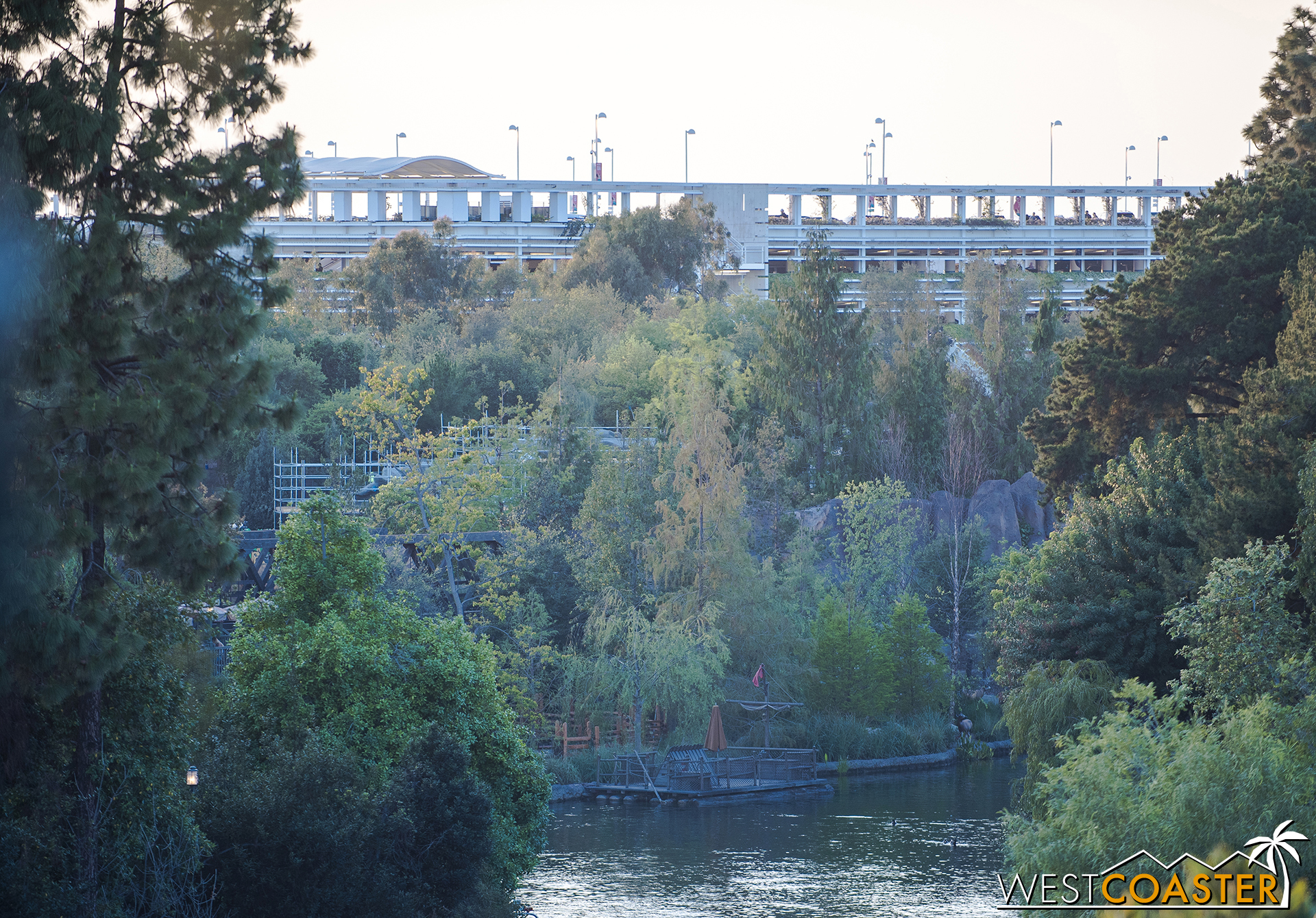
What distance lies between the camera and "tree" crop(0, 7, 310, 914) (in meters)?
12.6

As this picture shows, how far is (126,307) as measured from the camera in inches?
535

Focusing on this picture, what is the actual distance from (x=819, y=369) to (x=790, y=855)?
2302 cm

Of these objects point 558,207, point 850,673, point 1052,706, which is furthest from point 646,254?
point 1052,706

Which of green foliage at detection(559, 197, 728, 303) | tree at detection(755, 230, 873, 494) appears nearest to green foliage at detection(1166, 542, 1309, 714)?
tree at detection(755, 230, 873, 494)

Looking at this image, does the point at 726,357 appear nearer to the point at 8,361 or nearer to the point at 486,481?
the point at 486,481

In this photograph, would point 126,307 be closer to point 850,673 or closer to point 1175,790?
point 1175,790

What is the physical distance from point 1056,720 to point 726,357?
Result: 31.9 metres

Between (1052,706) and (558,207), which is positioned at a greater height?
(558,207)

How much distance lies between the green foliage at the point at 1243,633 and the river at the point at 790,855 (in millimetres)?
6408

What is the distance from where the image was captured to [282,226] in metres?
73.8

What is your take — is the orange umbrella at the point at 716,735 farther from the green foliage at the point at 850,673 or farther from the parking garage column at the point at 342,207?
the parking garage column at the point at 342,207

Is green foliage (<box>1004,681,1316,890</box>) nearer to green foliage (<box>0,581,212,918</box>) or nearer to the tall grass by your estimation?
green foliage (<box>0,581,212,918</box>)

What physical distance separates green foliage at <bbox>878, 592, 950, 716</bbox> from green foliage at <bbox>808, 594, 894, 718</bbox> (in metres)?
0.61

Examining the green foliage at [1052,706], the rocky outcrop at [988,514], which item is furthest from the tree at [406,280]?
the green foliage at [1052,706]
